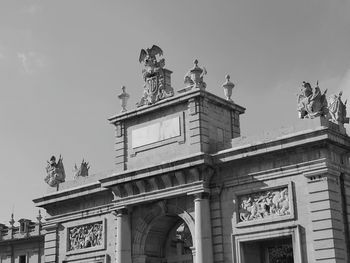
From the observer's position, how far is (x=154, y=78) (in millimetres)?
28234

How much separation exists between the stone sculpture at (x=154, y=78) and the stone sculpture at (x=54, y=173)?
21.0ft

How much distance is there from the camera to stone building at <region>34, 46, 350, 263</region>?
75.6 feet

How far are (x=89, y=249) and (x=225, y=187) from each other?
304 inches

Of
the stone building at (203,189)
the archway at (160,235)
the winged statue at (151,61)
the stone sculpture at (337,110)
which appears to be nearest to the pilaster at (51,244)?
the stone building at (203,189)

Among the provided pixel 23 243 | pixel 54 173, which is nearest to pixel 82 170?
pixel 54 173

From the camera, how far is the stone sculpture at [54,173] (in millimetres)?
32219

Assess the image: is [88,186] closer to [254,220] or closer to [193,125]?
[193,125]

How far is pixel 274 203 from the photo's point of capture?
2394cm

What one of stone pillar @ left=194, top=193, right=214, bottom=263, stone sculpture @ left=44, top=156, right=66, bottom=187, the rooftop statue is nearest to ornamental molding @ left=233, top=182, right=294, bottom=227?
stone pillar @ left=194, top=193, right=214, bottom=263

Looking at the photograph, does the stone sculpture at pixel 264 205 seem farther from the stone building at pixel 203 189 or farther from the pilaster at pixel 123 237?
the pilaster at pixel 123 237

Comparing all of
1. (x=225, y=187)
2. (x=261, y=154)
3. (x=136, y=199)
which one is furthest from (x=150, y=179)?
(x=261, y=154)

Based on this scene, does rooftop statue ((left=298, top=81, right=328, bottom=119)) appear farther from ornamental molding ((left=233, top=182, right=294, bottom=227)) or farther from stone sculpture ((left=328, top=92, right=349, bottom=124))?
ornamental molding ((left=233, top=182, right=294, bottom=227))

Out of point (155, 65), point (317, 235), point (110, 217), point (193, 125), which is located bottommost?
point (317, 235)

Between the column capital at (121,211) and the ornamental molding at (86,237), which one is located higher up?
the column capital at (121,211)
